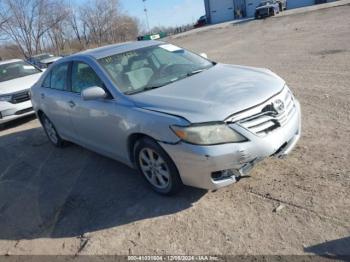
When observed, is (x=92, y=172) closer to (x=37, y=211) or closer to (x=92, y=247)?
(x=37, y=211)

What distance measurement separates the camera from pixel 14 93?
29.0 feet

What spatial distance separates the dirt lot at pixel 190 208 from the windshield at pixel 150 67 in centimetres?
122

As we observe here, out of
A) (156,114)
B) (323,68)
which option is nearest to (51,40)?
(323,68)

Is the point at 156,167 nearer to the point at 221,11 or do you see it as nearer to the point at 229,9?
the point at 229,9

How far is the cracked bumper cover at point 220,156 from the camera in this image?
3338 millimetres

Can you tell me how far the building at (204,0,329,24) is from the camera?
154 ft

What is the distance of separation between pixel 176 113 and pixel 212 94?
462 millimetres

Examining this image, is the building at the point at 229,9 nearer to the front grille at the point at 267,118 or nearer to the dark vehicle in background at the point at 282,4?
the dark vehicle in background at the point at 282,4

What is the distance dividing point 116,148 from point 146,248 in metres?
1.45

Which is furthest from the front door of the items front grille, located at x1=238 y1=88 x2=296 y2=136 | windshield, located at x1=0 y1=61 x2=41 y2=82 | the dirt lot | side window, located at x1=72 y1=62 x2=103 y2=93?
windshield, located at x1=0 y1=61 x2=41 y2=82

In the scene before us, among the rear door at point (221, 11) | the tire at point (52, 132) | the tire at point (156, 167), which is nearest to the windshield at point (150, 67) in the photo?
the tire at point (156, 167)

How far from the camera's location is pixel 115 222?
3.80 metres

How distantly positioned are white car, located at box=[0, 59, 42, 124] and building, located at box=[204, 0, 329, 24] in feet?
133

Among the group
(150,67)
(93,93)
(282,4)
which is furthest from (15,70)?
(282,4)
